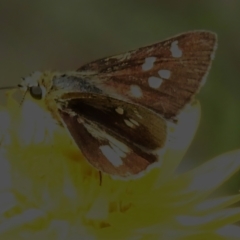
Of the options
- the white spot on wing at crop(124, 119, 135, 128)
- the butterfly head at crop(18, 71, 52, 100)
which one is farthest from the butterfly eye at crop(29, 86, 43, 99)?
the white spot on wing at crop(124, 119, 135, 128)

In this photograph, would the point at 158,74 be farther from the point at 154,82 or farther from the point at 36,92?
the point at 36,92

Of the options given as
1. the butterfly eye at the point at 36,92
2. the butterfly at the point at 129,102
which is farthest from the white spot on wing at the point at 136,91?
the butterfly eye at the point at 36,92

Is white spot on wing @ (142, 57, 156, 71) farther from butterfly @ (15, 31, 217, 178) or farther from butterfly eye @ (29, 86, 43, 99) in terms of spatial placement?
butterfly eye @ (29, 86, 43, 99)

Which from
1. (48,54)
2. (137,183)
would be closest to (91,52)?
(48,54)

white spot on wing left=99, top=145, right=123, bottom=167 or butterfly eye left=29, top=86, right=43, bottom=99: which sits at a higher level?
butterfly eye left=29, top=86, right=43, bottom=99

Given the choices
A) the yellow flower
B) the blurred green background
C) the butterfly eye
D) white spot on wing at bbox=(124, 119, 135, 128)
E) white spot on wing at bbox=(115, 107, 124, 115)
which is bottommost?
the yellow flower

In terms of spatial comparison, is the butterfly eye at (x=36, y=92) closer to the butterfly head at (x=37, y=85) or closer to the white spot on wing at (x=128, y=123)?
the butterfly head at (x=37, y=85)
